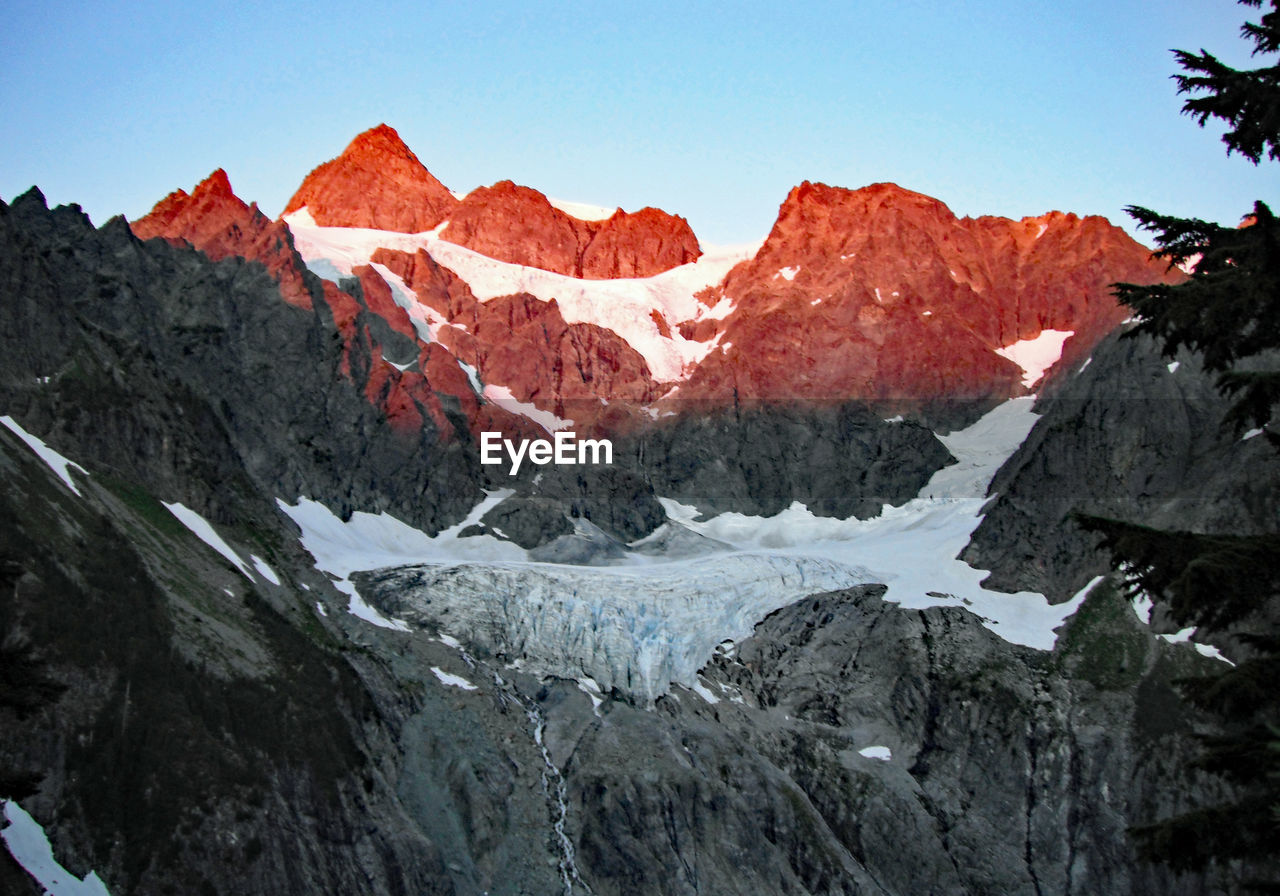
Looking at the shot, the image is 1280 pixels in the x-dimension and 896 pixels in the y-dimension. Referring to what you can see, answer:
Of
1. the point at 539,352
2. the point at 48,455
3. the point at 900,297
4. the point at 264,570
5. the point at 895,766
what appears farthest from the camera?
the point at 900,297

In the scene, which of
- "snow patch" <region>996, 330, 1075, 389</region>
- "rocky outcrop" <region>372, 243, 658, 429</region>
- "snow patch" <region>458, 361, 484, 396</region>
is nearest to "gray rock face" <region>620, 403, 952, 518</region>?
"rocky outcrop" <region>372, 243, 658, 429</region>

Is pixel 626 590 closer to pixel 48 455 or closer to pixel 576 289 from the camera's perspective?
pixel 48 455

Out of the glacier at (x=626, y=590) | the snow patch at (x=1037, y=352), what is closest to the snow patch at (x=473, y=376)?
the glacier at (x=626, y=590)

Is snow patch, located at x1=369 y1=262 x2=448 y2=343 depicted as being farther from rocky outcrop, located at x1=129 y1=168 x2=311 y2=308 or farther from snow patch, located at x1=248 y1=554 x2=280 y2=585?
snow patch, located at x1=248 y1=554 x2=280 y2=585

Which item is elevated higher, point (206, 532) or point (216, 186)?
point (216, 186)

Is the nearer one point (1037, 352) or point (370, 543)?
point (370, 543)

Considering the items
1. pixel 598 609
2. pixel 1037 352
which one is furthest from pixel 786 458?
pixel 598 609

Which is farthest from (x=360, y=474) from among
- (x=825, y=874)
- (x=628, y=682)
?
(x=825, y=874)

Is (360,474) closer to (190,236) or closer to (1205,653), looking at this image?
(190,236)
